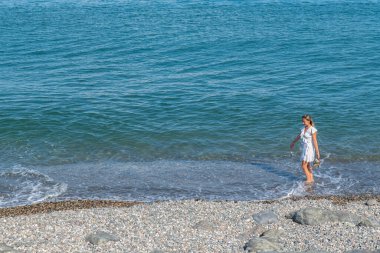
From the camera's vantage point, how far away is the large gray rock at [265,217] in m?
16.0

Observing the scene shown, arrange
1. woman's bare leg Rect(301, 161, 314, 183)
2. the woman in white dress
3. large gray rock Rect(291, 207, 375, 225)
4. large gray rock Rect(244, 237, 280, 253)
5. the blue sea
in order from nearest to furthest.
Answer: large gray rock Rect(244, 237, 280, 253) < large gray rock Rect(291, 207, 375, 225) < the woman in white dress < woman's bare leg Rect(301, 161, 314, 183) < the blue sea

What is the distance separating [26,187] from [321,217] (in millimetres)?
9230

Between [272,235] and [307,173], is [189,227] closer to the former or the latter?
[272,235]

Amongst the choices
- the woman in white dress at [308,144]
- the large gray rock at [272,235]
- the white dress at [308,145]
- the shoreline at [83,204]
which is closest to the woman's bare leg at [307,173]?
the woman in white dress at [308,144]

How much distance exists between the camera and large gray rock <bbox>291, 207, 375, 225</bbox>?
15.6 meters

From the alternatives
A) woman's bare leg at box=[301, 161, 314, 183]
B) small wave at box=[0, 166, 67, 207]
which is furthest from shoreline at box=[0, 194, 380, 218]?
woman's bare leg at box=[301, 161, 314, 183]

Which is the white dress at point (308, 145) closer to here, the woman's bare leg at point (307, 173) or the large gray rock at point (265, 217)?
the woman's bare leg at point (307, 173)

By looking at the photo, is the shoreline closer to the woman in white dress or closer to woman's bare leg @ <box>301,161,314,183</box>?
woman's bare leg @ <box>301,161,314,183</box>

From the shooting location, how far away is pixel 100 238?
1445 centimetres

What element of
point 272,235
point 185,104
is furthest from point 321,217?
point 185,104

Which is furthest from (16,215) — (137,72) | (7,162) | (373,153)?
(137,72)

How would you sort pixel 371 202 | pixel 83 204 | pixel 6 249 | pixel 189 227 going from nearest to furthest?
pixel 6 249, pixel 189 227, pixel 371 202, pixel 83 204

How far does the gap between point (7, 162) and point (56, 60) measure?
49.1ft

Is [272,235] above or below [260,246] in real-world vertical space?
below
